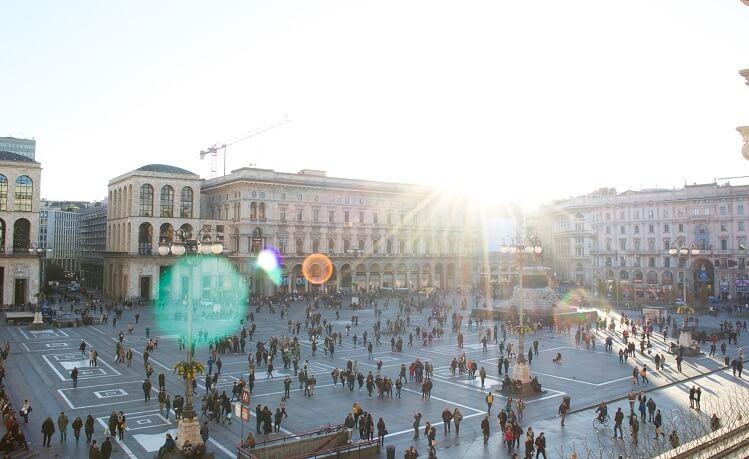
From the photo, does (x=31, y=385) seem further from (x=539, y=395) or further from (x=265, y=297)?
(x=265, y=297)

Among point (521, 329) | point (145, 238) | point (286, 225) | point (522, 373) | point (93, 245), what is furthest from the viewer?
point (93, 245)

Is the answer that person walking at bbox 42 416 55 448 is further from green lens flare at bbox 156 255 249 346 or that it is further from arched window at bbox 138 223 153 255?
arched window at bbox 138 223 153 255

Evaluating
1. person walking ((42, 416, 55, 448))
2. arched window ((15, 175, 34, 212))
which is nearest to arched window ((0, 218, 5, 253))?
arched window ((15, 175, 34, 212))

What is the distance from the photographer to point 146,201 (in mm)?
72938

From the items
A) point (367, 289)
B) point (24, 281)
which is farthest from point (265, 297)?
point (24, 281)

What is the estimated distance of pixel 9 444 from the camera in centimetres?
1794

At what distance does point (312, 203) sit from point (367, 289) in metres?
14.8

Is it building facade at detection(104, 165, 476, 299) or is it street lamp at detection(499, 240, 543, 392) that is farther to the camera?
building facade at detection(104, 165, 476, 299)

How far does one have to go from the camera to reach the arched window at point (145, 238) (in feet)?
238

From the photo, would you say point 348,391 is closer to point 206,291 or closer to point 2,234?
point 206,291

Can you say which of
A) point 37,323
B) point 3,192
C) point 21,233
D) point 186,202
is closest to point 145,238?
point 186,202

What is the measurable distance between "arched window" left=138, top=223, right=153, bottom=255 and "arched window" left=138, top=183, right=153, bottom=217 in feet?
4.85

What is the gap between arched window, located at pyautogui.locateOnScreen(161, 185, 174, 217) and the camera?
242 feet

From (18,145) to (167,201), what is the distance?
91.8 metres
